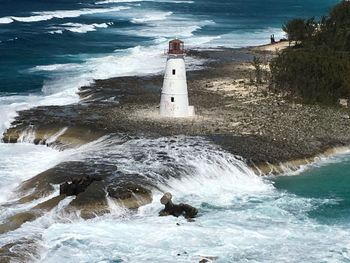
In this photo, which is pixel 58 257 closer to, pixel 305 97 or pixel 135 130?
pixel 135 130

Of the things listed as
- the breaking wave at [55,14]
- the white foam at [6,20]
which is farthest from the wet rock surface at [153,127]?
the breaking wave at [55,14]

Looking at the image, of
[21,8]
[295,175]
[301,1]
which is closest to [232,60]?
[295,175]

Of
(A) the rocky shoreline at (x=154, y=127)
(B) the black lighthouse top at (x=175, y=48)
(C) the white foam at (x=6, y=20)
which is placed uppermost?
(C) the white foam at (x=6, y=20)

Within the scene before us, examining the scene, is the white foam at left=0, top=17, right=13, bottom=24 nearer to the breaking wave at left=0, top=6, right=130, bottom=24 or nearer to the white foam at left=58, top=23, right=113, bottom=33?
the breaking wave at left=0, top=6, right=130, bottom=24

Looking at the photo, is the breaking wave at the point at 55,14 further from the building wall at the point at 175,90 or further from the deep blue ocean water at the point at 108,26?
the building wall at the point at 175,90

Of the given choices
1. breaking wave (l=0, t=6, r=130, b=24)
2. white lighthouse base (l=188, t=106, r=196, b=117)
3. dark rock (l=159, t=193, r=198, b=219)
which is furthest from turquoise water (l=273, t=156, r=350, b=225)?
breaking wave (l=0, t=6, r=130, b=24)

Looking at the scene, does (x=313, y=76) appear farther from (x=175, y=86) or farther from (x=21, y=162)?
(x=21, y=162)
